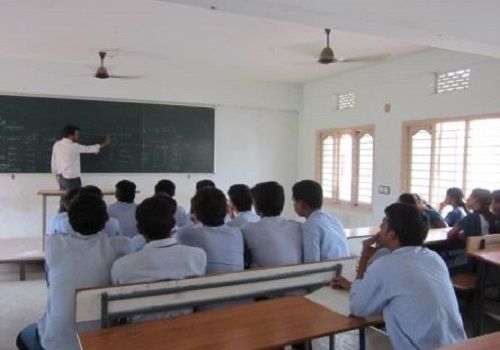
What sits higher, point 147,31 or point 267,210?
point 147,31

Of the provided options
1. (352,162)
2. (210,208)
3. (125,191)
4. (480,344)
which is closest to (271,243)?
(210,208)

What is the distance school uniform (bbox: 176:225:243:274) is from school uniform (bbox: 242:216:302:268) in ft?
0.59

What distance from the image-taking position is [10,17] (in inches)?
175

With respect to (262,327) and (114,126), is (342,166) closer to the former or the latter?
(114,126)

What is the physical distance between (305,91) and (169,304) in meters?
6.71

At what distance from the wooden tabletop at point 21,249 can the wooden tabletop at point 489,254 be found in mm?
4322

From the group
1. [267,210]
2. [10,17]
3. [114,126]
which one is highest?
[10,17]

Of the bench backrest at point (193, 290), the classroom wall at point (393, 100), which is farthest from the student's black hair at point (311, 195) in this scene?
the classroom wall at point (393, 100)

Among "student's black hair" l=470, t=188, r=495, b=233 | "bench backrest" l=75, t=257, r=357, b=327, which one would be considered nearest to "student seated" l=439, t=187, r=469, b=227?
"student's black hair" l=470, t=188, r=495, b=233

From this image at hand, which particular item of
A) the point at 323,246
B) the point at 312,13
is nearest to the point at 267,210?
the point at 323,246

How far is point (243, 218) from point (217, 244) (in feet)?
2.81

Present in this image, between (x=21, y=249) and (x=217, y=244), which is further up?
(x=217, y=244)

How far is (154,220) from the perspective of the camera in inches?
80.6

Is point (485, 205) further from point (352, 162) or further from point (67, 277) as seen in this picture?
point (67, 277)
